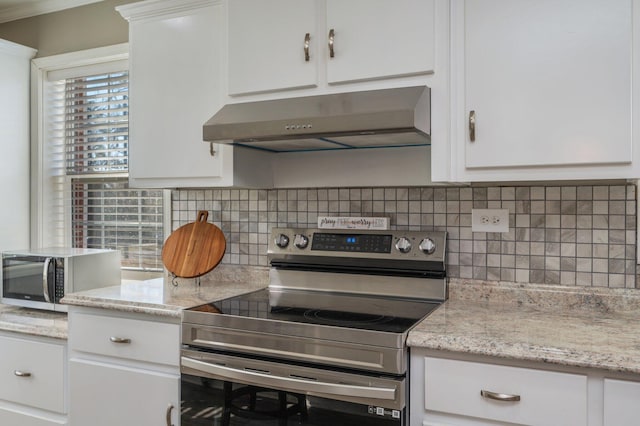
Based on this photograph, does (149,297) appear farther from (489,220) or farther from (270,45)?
(489,220)

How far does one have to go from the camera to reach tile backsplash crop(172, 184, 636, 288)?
1823 millimetres

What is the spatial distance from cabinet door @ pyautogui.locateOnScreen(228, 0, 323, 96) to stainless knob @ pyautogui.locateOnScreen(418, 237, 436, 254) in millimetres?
715

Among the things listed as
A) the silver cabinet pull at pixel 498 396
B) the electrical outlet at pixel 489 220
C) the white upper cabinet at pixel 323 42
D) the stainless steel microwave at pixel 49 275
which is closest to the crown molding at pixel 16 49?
the stainless steel microwave at pixel 49 275

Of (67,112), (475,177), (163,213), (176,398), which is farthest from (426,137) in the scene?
(67,112)

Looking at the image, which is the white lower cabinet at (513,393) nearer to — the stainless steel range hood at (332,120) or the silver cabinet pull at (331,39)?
the stainless steel range hood at (332,120)

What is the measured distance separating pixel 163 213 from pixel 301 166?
851mm

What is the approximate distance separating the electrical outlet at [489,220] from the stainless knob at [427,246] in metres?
0.16

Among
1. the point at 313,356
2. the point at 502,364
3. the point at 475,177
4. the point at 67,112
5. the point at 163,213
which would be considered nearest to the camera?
the point at 502,364

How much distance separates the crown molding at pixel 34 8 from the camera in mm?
2886

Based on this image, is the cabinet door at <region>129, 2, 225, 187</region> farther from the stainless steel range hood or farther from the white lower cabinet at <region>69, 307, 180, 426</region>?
the white lower cabinet at <region>69, 307, 180, 426</region>

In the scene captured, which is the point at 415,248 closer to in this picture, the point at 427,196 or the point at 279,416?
the point at 427,196

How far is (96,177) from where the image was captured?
2.92 metres

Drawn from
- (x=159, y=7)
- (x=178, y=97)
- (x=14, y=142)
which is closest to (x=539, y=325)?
(x=178, y=97)

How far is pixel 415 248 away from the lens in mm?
2047
